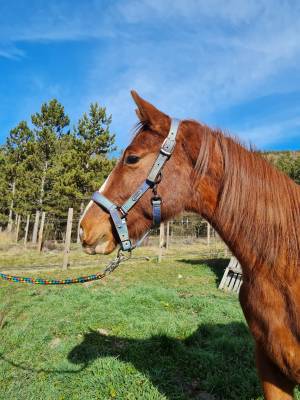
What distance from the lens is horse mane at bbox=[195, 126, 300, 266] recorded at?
6.71 feet

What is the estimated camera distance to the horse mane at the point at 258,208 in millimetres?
2045

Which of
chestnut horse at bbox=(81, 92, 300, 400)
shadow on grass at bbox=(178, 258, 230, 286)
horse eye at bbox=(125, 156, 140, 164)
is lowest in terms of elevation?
shadow on grass at bbox=(178, 258, 230, 286)

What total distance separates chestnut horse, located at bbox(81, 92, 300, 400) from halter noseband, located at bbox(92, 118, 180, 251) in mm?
39

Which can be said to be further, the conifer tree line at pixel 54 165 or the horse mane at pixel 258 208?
the conifer tree line at pixel 54 165

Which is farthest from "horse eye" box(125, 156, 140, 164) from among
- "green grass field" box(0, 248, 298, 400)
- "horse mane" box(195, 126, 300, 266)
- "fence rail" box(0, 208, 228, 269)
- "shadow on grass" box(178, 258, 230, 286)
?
"fence rail" box(0, 208, 228, 269)

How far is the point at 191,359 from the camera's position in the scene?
14.1 ft

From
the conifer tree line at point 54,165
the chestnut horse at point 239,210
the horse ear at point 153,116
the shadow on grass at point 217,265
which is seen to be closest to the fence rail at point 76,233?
the conifer tree line at point 54,165

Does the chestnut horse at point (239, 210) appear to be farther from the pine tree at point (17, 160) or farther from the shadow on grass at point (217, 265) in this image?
the pine tree at point (17, 160)

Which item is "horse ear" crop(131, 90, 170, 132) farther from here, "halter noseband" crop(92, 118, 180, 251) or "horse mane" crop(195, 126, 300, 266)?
"horse mane" crop(195, 126, 300, 266)

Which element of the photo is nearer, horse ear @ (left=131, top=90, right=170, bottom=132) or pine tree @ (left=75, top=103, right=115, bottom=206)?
horse ear @ (left=131, top=90, right=170, bottom=132)

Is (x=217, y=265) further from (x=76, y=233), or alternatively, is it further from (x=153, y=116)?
(x=76, y=233)

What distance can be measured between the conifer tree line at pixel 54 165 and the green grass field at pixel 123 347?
19.3 metres

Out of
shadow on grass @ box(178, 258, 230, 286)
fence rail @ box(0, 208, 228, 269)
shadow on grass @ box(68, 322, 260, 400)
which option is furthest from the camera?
fence rail @ box(0, 208, 228, 269)

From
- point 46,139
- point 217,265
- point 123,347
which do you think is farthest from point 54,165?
point 123,347
